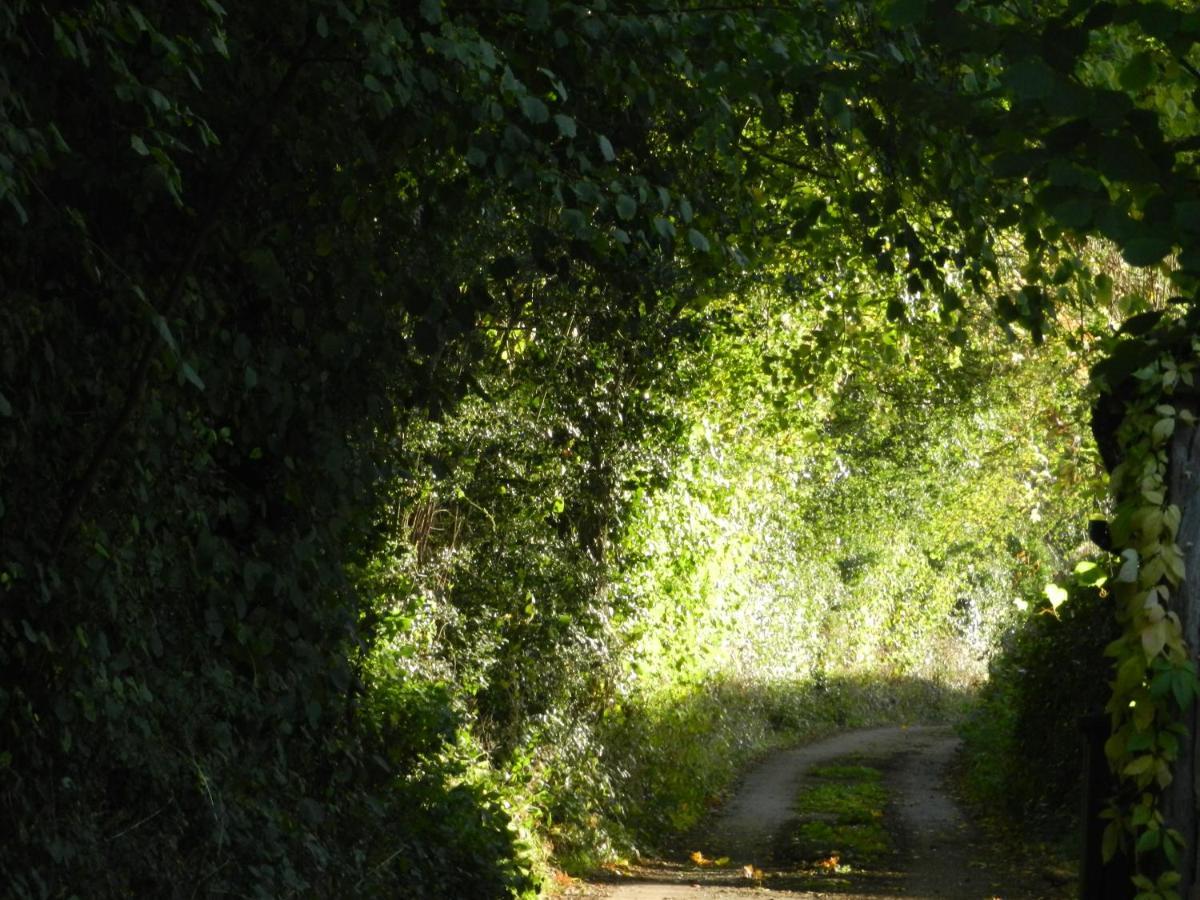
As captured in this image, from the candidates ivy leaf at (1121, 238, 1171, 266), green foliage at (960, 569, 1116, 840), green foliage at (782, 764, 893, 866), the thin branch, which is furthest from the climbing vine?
green foliage at (782, 764, 893, 866)

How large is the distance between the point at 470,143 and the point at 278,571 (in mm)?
1847

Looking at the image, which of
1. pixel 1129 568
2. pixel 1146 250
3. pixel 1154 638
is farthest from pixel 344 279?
pixel 1146 250

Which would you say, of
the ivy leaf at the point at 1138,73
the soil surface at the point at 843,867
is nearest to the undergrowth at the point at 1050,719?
the soil surface at the point at 843,867

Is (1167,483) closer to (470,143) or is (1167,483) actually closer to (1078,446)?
(470,143)

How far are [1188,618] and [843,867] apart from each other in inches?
331

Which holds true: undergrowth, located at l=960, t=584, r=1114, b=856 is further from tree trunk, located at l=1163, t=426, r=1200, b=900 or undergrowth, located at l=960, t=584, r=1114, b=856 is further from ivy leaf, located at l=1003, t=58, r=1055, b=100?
ivy leaf, located at l=1003, t=58, r=1055, b=100

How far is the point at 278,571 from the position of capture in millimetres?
5512

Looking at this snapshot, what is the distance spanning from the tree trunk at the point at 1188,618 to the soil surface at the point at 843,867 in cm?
674

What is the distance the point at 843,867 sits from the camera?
461 inches

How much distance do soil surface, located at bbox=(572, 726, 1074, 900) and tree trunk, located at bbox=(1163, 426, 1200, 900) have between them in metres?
6.74

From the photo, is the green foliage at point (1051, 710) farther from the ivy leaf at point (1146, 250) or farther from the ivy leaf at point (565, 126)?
the ivy leaf at point (1146, 250)

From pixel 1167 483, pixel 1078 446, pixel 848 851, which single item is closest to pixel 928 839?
pixel 848 851

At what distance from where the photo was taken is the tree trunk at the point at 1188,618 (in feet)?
12.3

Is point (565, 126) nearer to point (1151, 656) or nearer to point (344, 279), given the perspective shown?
point (344, 279)
